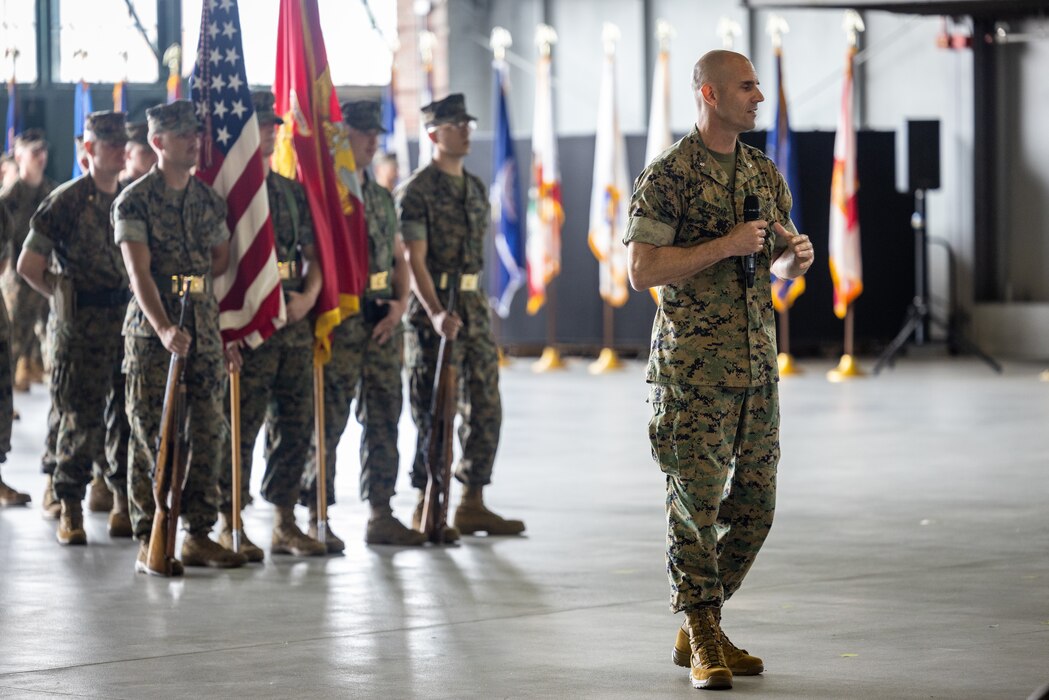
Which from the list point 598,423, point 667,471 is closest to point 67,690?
point 667,471

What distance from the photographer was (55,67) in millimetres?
21188

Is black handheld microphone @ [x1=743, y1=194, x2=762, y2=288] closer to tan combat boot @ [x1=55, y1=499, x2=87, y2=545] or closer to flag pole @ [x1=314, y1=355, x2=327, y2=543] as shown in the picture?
flag pole @ [x1=314, y1=355, x2=327, y2=543]

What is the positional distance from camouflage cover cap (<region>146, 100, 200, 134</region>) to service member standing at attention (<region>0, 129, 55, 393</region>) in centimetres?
336

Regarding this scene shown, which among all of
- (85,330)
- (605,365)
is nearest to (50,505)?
(85,330)

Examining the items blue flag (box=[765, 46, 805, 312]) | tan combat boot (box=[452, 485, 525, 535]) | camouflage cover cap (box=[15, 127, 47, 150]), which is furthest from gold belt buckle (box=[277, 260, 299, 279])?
blue flag (box=[765, 46, 805, 312])

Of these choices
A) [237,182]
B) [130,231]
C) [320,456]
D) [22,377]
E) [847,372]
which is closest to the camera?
[130,231]

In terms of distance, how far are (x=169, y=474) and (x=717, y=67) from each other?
9.02 ft

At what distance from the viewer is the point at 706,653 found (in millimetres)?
4543

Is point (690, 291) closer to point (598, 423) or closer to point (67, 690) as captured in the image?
point (67, 690)

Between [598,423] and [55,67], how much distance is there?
1137cm

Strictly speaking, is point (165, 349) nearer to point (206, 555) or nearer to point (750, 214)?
point (206, 555)

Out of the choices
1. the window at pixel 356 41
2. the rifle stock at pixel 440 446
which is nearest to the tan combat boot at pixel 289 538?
the rifle stock at pixel 440 446

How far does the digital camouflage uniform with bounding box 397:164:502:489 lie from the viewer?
23.8 ft

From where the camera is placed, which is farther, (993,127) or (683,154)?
(993,127)
